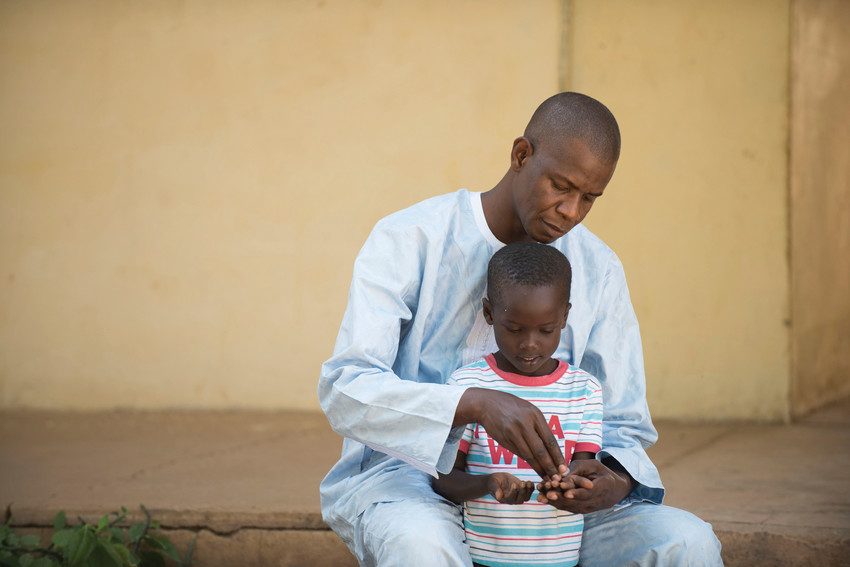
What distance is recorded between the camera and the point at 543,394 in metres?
2.55

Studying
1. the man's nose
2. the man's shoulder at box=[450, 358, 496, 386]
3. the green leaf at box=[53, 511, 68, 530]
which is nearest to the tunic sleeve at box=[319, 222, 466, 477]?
the man's shoulder at box=[450, 358, 496, 386]

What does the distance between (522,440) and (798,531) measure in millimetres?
1465

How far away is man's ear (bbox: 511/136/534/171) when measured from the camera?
2711 millimetres

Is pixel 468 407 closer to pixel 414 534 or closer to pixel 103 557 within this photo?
pixel 414 534

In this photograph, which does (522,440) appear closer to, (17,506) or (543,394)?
(543,394)

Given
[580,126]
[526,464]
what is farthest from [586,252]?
[526,464]

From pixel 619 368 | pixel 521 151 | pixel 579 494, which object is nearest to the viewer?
pixel 579 494

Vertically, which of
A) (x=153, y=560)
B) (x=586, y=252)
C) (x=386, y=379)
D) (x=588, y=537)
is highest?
(x=586, y=252)

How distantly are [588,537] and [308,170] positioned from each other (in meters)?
2.84

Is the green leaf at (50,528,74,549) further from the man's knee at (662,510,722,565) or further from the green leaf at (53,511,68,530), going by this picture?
the man's knee at (662,510,722,565)

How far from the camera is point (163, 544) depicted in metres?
3.59

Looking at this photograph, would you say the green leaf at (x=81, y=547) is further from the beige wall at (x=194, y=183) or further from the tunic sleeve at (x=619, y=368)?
the beige wall at (x=194, y=183)

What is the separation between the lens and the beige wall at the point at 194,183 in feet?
16.7

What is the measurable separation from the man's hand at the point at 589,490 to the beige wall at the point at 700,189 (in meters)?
2.59
